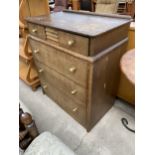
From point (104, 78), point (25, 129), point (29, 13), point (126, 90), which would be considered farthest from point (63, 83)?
point (29, 13)

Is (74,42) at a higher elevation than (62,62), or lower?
higher

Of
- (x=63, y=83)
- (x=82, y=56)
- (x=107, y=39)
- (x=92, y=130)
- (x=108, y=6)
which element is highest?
(x=108, y=6)

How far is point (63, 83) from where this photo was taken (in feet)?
4.51

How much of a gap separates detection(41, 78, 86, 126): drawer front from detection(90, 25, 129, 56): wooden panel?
56 centimetres

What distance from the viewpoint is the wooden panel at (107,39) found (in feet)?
3.07

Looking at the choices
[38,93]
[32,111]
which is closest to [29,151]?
[32,111]

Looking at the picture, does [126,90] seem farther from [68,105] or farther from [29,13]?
[29,13]

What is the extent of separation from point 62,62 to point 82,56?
0.87ft

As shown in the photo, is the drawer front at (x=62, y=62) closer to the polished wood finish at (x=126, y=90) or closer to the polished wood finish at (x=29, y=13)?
the polished wood finish at (x=29, y=13)

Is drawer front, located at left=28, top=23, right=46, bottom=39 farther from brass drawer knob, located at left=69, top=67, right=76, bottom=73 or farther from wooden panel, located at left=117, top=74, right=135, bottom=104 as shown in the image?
wooden panel, located at left=117, top=74, right=135, bottom=104

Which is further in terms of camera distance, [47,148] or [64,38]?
[64,38]

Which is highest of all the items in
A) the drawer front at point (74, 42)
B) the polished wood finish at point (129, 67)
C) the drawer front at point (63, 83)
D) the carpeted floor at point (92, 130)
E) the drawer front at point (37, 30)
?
the drawer front at point (37, 30)

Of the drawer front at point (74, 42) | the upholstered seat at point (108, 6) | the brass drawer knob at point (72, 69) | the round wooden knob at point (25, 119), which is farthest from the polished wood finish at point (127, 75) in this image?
the upholstered seat at point (108, 6)
